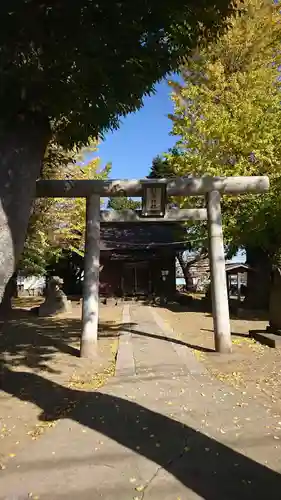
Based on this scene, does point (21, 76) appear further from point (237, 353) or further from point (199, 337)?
point (199, 337)

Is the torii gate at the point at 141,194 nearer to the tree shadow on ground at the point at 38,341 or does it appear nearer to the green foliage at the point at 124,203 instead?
the tree shadow on ground at the point at 38,341

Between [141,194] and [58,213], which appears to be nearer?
[141,194]

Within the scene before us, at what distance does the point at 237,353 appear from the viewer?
873 cm

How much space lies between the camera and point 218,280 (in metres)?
8.95

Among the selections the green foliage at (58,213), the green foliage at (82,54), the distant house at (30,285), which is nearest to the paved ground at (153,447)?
the green foliage at (82,54)

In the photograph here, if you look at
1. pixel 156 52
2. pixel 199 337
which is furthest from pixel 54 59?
pixel 199 337

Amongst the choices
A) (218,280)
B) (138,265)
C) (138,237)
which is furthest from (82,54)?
(138,237)

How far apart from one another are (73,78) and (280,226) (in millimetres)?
11589

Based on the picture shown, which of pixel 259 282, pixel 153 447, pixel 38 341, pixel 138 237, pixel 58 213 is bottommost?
pixel 153 447

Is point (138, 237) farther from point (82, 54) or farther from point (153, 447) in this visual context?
point (153, 447)

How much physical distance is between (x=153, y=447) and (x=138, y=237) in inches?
957

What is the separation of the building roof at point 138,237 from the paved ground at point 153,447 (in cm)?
1862

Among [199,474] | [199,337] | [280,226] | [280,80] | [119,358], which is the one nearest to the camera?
[199,474]

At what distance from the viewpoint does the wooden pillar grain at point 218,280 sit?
347 inches
